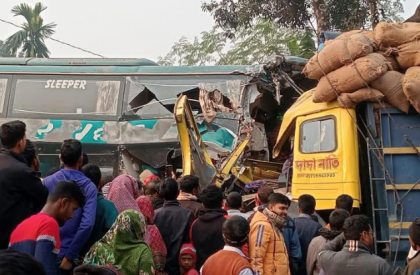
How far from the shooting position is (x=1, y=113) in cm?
1169

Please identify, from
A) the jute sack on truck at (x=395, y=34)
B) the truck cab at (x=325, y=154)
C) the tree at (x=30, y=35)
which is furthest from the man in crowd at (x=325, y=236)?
the tree at (x=30, y=35)

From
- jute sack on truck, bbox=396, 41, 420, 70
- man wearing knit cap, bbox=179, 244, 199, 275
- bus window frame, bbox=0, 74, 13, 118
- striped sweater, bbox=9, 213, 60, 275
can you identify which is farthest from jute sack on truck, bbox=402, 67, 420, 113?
bus window frame, bbox=0, 74, 13, 118

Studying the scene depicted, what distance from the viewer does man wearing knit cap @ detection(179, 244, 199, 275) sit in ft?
15.3

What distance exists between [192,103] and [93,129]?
206cm

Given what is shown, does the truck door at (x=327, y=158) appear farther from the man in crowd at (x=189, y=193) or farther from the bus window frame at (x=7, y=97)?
the bus window frame at (x=7, y=97)

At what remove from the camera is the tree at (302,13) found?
17203mm

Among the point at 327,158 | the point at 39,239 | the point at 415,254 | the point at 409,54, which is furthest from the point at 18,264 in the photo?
the point at 409,54

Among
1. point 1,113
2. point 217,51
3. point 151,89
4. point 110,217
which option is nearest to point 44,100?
point 1,113

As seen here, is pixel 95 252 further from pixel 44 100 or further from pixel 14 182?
pixel 44 100

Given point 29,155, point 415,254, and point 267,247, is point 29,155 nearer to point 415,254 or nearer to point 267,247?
point 267,247

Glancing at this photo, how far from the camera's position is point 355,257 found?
3545mm

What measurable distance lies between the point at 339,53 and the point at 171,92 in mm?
5612

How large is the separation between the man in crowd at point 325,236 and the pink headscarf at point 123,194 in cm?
152

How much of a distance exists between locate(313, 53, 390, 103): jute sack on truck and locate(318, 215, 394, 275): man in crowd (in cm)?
254
